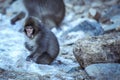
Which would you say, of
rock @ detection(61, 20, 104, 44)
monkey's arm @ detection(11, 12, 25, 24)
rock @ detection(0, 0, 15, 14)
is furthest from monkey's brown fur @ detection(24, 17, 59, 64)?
rock @ detection(0, 0, 15, 14)

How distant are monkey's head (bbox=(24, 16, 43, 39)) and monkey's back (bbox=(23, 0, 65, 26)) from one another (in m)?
3.10

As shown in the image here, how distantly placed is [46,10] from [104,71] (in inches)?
178

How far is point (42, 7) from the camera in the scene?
9.21 m

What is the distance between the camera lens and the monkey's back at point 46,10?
9055 mm

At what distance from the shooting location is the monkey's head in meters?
5.68

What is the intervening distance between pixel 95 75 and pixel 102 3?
6.33 meters

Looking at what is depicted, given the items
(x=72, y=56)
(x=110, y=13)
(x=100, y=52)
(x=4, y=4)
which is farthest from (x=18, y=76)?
(x=4, y=4)

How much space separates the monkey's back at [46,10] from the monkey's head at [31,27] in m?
3.10

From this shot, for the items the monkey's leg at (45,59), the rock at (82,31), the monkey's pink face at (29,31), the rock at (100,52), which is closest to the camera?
the rock at (100,52)

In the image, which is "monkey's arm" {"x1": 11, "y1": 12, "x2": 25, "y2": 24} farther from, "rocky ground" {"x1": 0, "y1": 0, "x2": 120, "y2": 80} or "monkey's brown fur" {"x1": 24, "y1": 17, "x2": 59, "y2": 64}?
"monkey's brown fur" {"x1": 24, "y1": 17, "x2": 59, "y2": 64}

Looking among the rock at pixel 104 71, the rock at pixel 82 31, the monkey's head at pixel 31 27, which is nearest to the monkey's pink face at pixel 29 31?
the monkey's head at pixel 31 27

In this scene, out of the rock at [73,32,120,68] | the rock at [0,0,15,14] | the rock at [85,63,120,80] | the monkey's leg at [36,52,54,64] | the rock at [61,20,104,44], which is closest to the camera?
the rock at [85,63,120,80]

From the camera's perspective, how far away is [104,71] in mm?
4914

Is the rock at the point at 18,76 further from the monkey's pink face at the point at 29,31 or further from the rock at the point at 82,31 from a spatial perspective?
the rock at the point at 82,31
